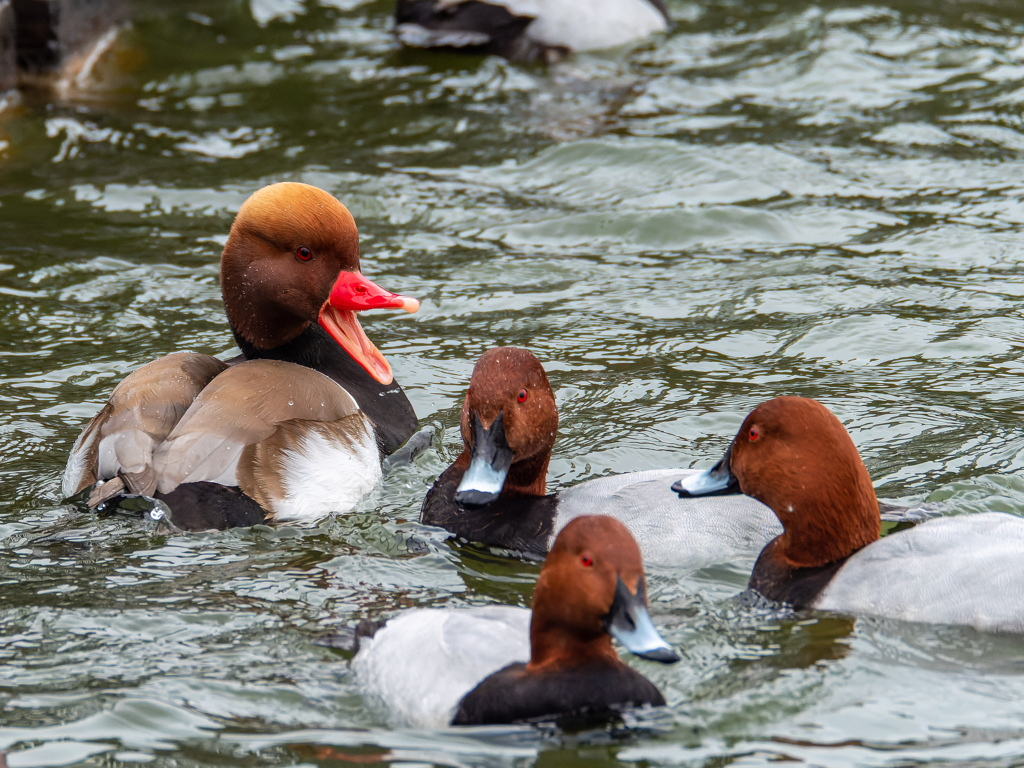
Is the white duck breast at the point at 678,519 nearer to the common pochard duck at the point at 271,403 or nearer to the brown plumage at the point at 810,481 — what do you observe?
the brown plumage at the point at 810,481

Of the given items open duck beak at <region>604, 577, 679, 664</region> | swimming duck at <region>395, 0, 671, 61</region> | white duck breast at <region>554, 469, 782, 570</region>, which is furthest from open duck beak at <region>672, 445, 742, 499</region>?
swimming duck at <region>395, 0, 671, 61</region>

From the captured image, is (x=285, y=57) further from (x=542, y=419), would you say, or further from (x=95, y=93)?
(x=542, y=419)

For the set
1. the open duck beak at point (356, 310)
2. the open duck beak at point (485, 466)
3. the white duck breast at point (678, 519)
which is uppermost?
the open duck beak at point (356, 310)

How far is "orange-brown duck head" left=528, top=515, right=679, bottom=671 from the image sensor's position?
3611 mm

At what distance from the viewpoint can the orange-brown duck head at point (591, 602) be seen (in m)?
3.61

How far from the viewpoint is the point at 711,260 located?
8031 mm

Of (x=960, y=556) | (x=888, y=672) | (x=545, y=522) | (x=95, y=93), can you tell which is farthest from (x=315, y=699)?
(x=95, y=93)

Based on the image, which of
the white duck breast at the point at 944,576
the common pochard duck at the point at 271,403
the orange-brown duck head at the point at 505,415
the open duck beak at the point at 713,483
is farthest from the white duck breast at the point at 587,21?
the white duck breast at the point at 944,576

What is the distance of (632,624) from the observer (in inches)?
142

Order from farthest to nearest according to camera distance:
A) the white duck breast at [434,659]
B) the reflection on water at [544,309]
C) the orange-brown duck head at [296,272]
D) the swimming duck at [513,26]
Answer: the swimming duck at [513,26]
the orange-brown duck head at [296,272]
the reflection on water at [544,309]
the white duck breast at [434,659]

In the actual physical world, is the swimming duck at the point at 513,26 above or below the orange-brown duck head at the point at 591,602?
above

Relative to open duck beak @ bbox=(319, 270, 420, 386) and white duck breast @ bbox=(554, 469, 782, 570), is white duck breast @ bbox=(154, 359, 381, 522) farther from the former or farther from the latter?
white duck breast @ bbox=(554, 469, 782, 570)

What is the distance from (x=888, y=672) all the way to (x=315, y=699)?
1726 mm

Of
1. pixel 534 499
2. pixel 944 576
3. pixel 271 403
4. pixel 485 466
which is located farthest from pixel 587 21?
pixel 944 576
